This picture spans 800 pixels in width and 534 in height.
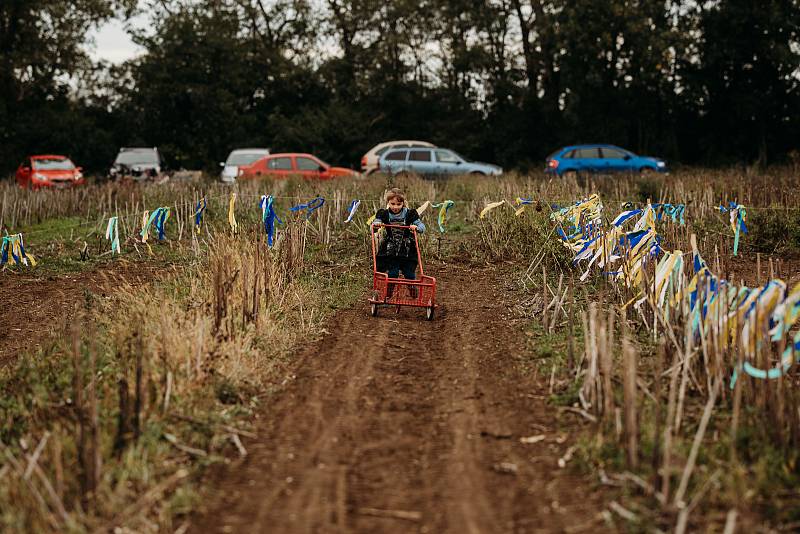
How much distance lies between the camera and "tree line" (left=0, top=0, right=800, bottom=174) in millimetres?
33906

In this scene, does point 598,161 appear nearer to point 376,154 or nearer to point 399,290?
point 376,154

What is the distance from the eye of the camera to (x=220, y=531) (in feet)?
14.7

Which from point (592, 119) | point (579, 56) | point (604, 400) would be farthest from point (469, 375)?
point (592, 119)

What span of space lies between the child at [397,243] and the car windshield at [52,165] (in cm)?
2181

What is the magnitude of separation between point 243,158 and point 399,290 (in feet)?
66.5

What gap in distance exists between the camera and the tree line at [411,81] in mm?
33906

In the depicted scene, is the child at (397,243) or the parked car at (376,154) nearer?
the child at (397,243)

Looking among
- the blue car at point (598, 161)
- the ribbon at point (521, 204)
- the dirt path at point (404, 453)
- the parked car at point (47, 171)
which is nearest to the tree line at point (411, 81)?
the blue car at point (598, 161)

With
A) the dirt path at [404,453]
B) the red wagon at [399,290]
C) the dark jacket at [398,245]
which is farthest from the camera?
the dark jacket at [398,245]

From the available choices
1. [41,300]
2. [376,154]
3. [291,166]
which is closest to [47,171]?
[291,166]

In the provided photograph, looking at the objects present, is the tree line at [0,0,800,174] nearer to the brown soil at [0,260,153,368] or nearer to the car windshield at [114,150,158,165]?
the car windshield at [114,150,158,165]

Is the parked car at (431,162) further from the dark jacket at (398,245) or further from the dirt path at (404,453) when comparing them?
the dirt path at (404,453)

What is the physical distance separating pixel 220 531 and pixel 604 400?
2476mm

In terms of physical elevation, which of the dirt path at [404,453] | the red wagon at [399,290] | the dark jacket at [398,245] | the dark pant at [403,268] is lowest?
the dirt path at [404,453]
